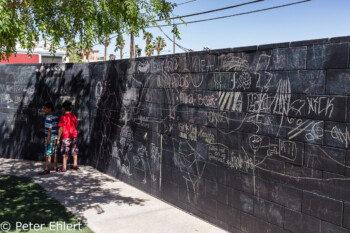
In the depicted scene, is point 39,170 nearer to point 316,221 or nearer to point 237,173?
point 237,173

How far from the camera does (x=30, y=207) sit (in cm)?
589

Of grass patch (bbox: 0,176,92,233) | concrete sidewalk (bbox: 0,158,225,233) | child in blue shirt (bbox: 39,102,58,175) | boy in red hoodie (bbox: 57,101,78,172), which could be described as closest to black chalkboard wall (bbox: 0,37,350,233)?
concrete sidewalk (bbox: 0,158,225,233)

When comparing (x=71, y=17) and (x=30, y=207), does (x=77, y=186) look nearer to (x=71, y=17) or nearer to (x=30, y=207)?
(x=30, y=207)

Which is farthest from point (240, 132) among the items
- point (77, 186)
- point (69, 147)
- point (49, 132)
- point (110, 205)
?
point (69, 147)

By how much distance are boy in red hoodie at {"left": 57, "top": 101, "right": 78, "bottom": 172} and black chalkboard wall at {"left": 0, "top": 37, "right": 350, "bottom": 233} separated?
712 millimetres

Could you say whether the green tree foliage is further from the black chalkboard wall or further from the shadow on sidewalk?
the shadow on sidewalk

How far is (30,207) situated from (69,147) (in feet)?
9.84

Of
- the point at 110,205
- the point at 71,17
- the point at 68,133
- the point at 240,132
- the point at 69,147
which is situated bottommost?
the point at 110,205

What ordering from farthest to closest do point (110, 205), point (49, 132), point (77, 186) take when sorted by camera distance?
point (49, 132) < point (77, 186) < point (110, 205)

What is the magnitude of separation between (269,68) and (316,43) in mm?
668

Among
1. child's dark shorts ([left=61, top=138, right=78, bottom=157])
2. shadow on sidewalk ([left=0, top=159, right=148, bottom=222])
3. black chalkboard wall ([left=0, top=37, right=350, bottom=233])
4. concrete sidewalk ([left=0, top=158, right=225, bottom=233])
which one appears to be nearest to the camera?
black chalkboard wall ([left=0, top=37, right=350, bottom=233])

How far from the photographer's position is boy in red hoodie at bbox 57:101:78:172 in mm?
8406

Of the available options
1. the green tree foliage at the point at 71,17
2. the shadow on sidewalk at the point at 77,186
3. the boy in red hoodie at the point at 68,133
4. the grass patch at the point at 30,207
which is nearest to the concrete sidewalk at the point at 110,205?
the shadow on sidewalk at the point at 77,186

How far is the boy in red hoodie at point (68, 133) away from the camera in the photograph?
841 centimetres
